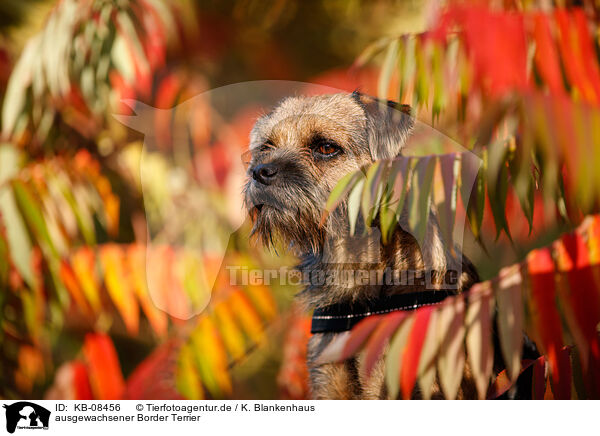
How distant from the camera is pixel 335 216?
1.09m

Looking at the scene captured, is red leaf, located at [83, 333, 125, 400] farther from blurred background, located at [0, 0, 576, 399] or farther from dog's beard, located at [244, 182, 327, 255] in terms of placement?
dog's beard, located at [244, 182, 327, 255]

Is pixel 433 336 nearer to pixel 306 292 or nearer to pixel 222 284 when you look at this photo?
pixel 306 292

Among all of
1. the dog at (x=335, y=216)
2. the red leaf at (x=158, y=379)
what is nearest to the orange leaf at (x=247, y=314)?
the red leaf at (x=158, y=379)

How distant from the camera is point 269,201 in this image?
1059mm

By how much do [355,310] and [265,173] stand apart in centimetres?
38

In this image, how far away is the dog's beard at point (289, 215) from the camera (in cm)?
105

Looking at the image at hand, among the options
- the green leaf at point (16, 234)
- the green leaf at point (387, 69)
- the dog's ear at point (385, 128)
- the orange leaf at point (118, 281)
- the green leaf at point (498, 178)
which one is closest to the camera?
the green leaf at point (498, 178)

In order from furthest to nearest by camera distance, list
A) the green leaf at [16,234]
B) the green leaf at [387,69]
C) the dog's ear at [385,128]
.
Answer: the green leaf at [16,234], the green leaf at [387,69], the dog's ear at [385,128]

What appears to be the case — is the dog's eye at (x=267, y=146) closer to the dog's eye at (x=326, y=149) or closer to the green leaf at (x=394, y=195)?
the dog's eye at (x=326, y=149)

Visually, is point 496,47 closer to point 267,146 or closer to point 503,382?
point 267,146
